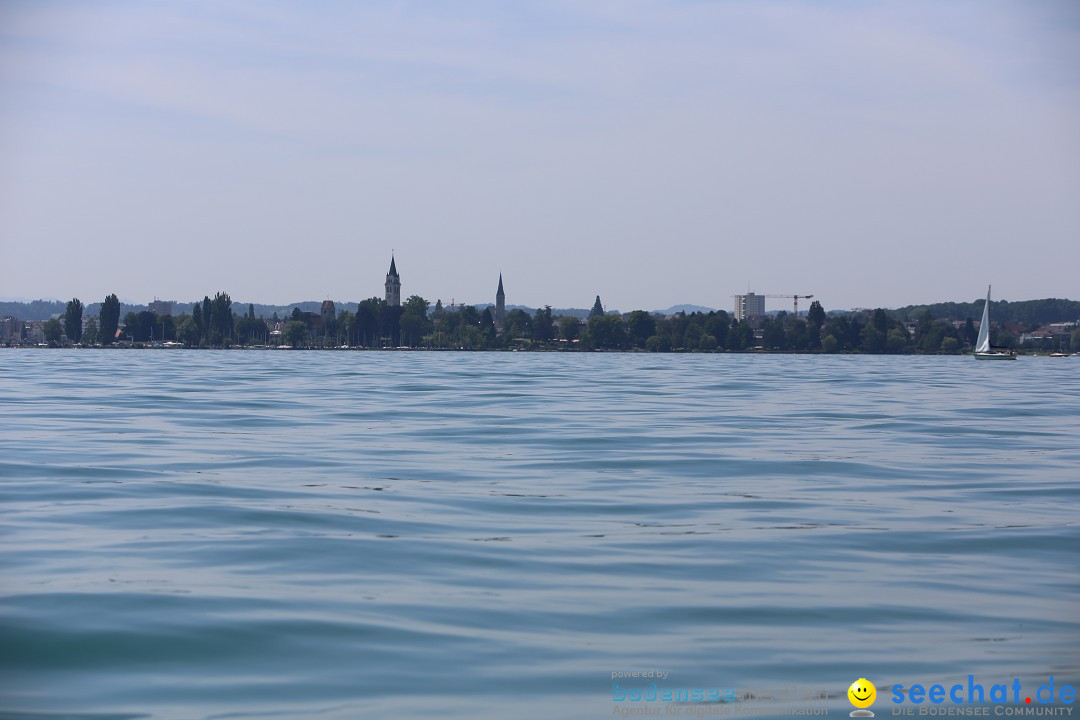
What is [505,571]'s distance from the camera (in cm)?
1044

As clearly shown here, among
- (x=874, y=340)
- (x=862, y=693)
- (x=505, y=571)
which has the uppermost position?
(x=874, y=340)

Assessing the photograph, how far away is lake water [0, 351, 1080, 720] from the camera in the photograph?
759 centimetres

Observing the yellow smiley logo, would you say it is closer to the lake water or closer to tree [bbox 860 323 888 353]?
the lake water

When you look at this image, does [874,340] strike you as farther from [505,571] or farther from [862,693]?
[862,693]

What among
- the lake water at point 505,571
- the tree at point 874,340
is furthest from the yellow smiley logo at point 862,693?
the tree at point 874,340

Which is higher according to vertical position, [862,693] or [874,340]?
[874,340]

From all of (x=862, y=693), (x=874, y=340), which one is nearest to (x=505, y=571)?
(x=862, y=693)

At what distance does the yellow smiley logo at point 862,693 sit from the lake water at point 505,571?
61 millimetres

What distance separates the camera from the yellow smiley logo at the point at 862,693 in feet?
23.7

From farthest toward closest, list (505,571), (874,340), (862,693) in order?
(874,340) < (505,571) < (862,693)

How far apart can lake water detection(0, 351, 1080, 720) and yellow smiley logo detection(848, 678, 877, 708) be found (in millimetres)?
61

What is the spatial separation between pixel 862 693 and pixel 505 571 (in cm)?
391

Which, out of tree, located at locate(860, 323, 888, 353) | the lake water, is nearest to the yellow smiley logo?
the lake water

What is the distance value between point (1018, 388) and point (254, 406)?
3724 centimetres
